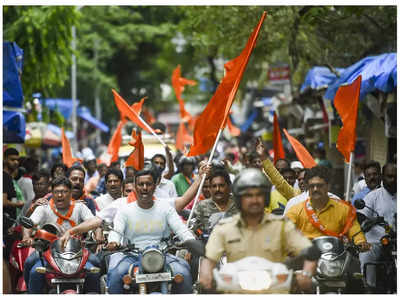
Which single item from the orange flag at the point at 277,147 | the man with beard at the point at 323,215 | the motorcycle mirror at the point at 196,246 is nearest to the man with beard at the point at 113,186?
the orange flag at the point at 277,147

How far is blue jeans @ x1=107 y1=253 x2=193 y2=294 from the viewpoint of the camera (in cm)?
620

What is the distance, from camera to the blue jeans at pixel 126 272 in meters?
6.20

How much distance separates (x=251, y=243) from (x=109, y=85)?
32.3m

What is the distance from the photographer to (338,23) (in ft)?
57.1

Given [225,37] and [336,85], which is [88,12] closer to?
[225,37]

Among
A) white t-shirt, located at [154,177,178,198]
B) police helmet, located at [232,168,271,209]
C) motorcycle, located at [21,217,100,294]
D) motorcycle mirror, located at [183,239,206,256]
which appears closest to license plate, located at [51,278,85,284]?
motorcycle, located at [21,217,100,294]

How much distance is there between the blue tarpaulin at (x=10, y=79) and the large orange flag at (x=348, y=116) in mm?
5077

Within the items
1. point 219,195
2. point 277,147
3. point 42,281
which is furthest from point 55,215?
point 277,147

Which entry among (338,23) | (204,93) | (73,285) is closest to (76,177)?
(73,285)

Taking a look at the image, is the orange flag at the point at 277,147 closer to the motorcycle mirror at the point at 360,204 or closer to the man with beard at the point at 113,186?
the man with beard at the point at 113,186

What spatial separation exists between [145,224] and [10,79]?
5.97 m

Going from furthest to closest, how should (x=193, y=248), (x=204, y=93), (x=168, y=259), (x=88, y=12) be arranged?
(x=204, y=93) < (x=88, y=12) < (x=168, y=259) < (x=193, y=248)

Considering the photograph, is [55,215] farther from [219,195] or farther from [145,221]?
[219,195]

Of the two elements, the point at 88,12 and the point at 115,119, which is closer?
→ the point at 88,12
